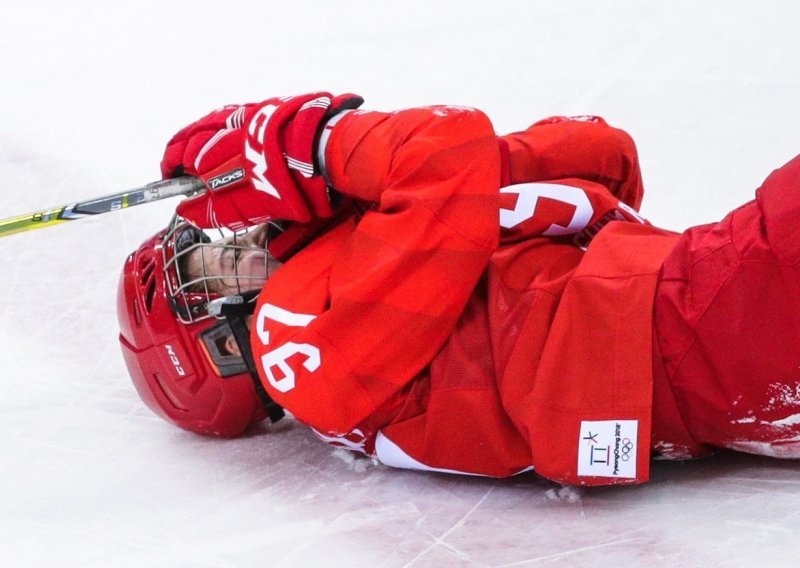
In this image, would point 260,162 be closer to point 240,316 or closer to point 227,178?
point 227,178

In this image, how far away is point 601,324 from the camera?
1.40 metres

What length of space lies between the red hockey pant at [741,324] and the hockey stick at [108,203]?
739 mm

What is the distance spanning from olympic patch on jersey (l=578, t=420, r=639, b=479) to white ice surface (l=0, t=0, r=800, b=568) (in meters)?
0.06

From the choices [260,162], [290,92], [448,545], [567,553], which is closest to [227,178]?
[260,162]

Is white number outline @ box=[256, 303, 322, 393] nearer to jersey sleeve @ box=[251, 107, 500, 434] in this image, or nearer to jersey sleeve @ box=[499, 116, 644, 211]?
jersey sleeve @ box=[251, 107, 500, 434]

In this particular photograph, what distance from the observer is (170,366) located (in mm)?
1740

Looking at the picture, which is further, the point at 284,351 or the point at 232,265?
the point at 232,265

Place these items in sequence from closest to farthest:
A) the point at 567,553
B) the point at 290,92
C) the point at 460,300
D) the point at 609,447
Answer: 1. the point at 567,553
2. the point at 609,447
3. the point at 460,300
4. the point at 290,92

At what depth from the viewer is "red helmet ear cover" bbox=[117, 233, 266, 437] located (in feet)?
5.69

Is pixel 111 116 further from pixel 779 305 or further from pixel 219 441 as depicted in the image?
pixel 779 305

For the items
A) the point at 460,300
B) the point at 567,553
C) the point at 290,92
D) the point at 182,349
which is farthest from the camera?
the point at 290,92

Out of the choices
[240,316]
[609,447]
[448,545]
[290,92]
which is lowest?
[448,545]

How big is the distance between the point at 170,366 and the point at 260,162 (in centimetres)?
37

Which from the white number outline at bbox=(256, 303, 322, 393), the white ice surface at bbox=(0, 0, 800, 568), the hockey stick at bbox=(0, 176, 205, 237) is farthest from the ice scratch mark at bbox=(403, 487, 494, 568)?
the hockey stick at bbox=(0, 176, 205, 237)
